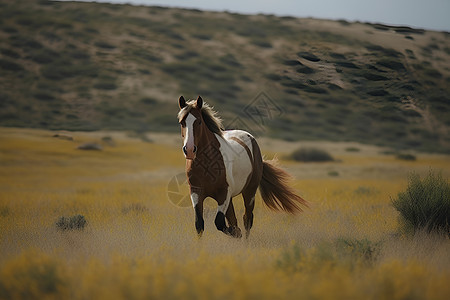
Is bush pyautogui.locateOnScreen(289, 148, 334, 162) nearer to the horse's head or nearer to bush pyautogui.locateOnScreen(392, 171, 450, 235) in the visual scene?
bush pyautogui.locateOnScreen(392, 171, 450, 235)

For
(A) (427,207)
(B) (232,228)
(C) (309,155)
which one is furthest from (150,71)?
(A) (427,207)

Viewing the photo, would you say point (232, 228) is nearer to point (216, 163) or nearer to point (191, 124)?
point (216, 163)

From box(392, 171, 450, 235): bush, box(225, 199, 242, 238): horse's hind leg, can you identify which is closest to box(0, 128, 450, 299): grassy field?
box(225, 199, 242, 238): horse's hind leg

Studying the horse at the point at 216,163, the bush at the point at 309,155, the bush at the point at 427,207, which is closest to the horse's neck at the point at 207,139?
the horse at the point at 216,163

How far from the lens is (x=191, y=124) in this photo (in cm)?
620

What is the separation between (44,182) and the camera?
21.2m

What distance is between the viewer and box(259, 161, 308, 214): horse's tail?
863cm

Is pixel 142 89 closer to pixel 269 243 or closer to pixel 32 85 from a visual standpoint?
pixel 32 85

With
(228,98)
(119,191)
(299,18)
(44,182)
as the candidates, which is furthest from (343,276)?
(299,18)

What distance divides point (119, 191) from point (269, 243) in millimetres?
10815

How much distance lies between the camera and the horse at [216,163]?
6.32 metres

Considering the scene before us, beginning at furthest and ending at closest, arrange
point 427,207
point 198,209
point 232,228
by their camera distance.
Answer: point 427,207
point 232,228
point 198,209

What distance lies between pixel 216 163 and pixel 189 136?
787 mm

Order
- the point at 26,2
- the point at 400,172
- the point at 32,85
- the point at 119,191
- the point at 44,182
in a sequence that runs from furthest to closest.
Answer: the point at 26,2 < the point at 32,85 < the point at 400,172 < the point at 44,182 < the point at 119,191
